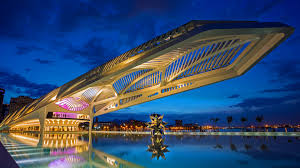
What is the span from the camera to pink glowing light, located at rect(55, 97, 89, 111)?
3869 cm

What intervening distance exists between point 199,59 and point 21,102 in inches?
5859

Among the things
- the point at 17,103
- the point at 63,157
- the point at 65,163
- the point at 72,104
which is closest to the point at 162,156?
the point at 65,163

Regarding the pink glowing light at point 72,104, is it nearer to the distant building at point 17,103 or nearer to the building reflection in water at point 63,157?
the building reflection in water at point 63,157

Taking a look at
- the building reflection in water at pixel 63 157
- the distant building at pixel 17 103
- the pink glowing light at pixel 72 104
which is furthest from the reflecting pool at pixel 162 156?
the distant building at pixel 17 103

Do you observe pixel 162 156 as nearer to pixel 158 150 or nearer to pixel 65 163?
pixel 158 150

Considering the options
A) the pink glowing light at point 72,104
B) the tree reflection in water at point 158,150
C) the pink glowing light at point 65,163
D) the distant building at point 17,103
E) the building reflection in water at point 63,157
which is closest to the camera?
the pink glowing light at point 65,163

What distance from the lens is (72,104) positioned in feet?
133

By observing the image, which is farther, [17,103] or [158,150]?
[17,103]

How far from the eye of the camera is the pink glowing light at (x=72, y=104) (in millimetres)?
38688

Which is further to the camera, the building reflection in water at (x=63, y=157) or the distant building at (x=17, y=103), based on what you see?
the distant building at (x=17, y=103)

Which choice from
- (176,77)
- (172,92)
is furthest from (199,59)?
(172,92)

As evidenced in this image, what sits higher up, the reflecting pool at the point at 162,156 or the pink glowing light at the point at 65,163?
the pink glowing light at the point at 65,163

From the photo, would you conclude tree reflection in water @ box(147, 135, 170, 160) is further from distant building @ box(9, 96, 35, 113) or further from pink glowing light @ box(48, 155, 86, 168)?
distant building @ box(9, 96, 35, 113)

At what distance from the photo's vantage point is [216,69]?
16.2 m
